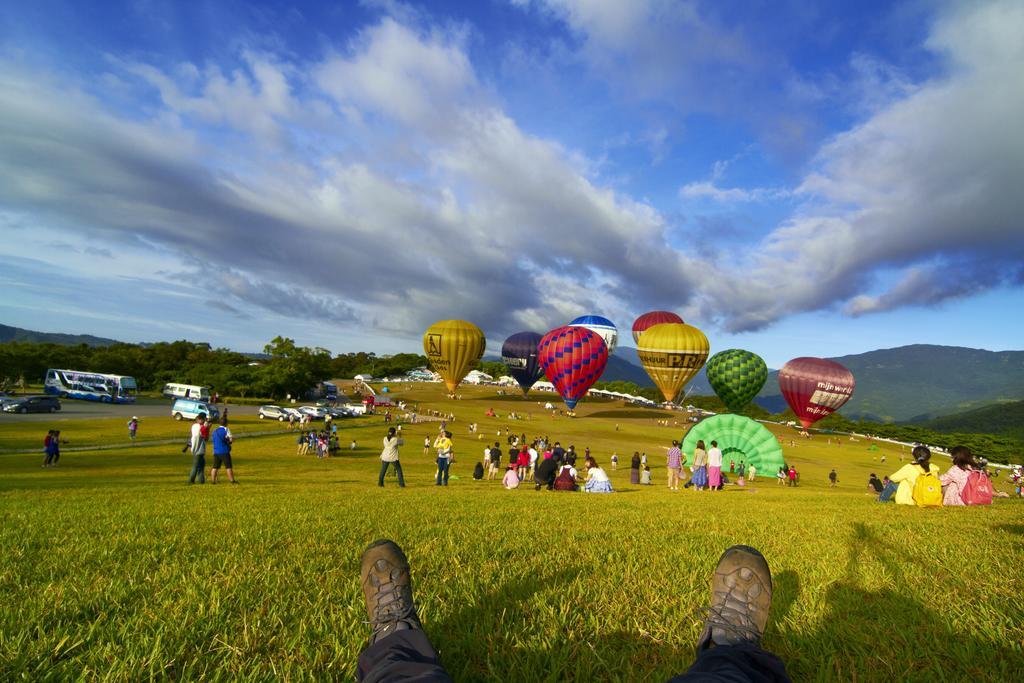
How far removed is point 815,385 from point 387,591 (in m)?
75.8

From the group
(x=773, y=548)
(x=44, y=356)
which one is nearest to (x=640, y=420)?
(x=773, y=548)

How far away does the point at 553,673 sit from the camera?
8.33 feet

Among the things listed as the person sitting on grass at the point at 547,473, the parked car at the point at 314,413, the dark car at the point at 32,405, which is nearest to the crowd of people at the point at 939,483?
the person sitting on grass at the point at 547,473

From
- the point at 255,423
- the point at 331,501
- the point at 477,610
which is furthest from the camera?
Result: the point at 255,423

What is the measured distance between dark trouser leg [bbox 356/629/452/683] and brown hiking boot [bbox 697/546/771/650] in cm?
139

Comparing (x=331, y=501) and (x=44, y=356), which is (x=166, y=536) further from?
(x=44, y=356)

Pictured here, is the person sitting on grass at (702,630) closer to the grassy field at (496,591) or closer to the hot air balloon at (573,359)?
the grassy field at (496,591)

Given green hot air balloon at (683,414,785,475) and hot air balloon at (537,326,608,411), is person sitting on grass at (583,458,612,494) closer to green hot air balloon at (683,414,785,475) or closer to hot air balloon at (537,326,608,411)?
green hot air balloon at (683,414,785,475)

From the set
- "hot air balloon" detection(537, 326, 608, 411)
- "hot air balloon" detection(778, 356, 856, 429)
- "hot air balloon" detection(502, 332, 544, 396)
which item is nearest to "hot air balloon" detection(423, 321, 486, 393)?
"hot air balloon" detection(502, 332, 544, 396)

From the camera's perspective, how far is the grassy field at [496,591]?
2.67 m

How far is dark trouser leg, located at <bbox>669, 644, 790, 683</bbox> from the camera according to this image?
2152 mm

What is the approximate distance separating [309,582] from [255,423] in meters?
49.7

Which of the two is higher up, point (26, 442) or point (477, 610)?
point (477, 610)

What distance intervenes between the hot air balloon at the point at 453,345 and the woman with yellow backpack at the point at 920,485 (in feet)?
251
